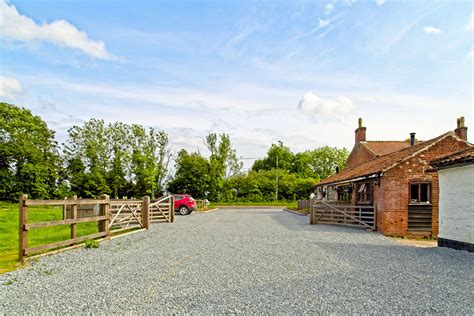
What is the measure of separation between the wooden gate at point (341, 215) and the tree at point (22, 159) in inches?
1353

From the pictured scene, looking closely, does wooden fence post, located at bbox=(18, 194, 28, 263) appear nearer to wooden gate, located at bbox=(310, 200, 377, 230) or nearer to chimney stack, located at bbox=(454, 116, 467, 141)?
wooden gate, located at bbox=(310, 200, 377, 230)

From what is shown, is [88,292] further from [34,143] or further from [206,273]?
[34,143]

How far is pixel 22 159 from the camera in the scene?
42.3 meters

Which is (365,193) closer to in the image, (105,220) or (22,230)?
(105,220)

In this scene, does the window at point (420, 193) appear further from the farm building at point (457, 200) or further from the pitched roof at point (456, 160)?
the pitched roof at point (456, 160)

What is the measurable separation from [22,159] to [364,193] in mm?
38665

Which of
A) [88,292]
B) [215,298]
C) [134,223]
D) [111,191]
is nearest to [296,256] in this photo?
[215,298]

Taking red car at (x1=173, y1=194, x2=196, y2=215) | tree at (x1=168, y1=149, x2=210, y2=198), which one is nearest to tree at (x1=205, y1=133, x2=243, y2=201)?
tree at (x1=168, y1=149, x2=210, y2=198)

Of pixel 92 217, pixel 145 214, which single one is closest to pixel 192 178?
pixel 145 214

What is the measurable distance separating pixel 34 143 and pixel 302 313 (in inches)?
1823

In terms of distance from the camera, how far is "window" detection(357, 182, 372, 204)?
18656mm

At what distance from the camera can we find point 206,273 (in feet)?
23.8

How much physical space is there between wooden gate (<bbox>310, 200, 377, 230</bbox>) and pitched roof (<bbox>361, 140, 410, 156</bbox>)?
13516 millimetres

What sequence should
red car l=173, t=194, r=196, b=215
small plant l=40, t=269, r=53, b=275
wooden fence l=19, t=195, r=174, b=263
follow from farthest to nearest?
red car l=173, t=194, r=196, b=215 → wooden fence l=19, t=195, r=174, b=263 → small plant l=40, t=269, r=53, b=275
